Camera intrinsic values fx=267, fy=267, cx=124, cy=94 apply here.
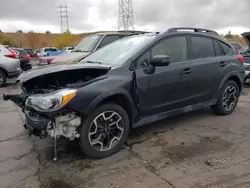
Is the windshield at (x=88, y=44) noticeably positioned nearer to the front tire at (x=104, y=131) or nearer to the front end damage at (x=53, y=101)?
the front end damage at (x=53, y=101)

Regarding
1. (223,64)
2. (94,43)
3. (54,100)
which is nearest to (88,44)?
(94,43)

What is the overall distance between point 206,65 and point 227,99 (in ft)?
3.71

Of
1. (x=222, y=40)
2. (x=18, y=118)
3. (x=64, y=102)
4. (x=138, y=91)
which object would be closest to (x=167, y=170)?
(x=138, y=91)

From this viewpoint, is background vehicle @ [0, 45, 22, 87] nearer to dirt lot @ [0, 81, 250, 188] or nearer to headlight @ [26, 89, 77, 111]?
dirt lot @ [0, 81, 250, 188]

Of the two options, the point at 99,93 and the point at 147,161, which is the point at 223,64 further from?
the point at 99,93

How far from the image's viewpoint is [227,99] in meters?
5.49

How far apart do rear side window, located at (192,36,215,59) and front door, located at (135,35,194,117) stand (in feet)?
0.81

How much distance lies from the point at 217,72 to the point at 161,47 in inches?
56.5

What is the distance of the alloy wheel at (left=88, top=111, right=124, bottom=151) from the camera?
348 centimetres

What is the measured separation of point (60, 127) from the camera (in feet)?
10.8

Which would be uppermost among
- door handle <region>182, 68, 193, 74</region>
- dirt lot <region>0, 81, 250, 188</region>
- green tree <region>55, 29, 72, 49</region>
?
green tree <region>55, 29, 72, 49</region>

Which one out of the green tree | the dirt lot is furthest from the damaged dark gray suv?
the green tree

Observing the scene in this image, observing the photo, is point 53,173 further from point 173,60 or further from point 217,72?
point 217,72

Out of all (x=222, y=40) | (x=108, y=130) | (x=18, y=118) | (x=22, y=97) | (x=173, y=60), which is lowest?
(x=18, y=118)
